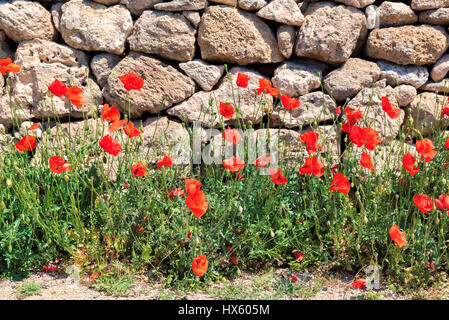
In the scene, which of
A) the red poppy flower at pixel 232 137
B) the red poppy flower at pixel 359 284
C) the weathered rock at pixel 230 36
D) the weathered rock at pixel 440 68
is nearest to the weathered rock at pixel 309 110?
the weathered rock at pixel 230 36

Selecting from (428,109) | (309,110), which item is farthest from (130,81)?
(428,109)

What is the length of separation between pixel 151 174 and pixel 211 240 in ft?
2.51

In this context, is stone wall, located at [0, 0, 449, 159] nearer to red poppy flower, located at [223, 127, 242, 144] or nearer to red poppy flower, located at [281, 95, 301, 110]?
red poppy flower, located at [281, 95, 301, 110]

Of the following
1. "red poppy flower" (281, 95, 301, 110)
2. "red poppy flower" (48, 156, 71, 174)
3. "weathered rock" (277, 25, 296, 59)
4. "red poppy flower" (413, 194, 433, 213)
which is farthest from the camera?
"weathered rock" (277, 25, 296, 59)

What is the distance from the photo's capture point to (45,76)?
143 inches

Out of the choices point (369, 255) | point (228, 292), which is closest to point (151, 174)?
point (228, 292)

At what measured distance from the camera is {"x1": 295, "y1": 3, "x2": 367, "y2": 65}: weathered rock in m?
3.70

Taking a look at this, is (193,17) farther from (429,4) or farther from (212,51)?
(429,4)

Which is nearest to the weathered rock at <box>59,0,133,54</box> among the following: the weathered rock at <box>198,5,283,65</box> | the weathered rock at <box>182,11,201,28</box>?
the weathered rock at <box>182,11,201,28</box>

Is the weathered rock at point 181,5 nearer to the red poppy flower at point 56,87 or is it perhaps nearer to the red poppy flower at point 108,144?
the red poppy flower at point 56,87

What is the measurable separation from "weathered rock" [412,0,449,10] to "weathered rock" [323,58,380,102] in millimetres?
606

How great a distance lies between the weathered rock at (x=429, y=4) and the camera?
3.76 m

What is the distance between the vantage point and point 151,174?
322 cm

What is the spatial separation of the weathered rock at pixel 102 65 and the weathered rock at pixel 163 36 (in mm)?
205
